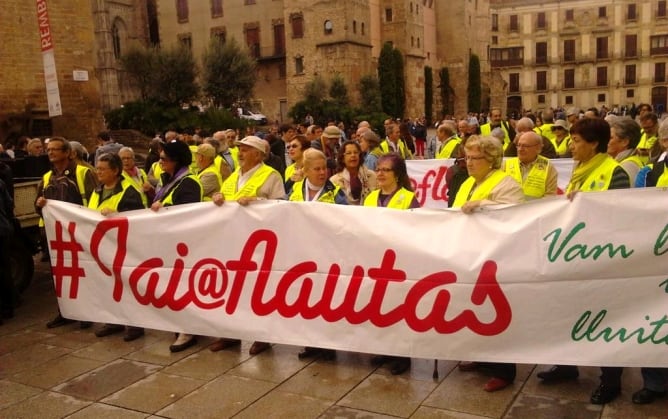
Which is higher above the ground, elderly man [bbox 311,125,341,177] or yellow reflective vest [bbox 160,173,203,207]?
elderly man [bbox 311,125,341,177]

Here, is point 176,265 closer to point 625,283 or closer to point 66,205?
point 66,205

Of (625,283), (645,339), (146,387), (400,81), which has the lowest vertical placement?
(146,387)

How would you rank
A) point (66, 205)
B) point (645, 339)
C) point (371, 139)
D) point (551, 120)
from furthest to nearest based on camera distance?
point (551, 120) → point (371, 139) → point (66, 205) → point (645, 339)

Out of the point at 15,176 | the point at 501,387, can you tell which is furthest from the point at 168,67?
the point at 501,387

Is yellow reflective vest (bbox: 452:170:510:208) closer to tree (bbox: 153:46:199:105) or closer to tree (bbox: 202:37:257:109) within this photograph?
tree (bbox: 153:46:199:105)

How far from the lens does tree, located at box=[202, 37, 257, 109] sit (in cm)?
3581

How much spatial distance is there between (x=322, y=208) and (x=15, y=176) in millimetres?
5793

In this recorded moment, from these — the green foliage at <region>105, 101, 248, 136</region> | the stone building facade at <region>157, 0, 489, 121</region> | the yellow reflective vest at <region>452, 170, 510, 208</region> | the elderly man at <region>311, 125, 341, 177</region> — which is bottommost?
the yellow reflective vest at <region>452, 170, 510, 208</region>

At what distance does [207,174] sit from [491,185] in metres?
2.77

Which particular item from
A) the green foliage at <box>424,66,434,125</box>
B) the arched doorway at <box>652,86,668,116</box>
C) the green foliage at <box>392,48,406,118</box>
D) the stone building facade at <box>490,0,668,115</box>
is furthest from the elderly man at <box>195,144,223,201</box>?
the arched doorway at <box>652,86,668,116</box>

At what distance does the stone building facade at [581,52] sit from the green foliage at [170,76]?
4500 cm

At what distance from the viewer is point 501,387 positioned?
4156 mm

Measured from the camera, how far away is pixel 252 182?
5195mm

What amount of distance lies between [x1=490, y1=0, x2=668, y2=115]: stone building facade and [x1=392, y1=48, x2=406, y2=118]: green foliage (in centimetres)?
2580
